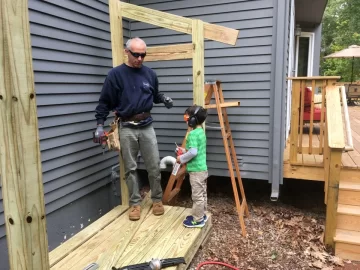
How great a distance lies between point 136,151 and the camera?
316 centimetres

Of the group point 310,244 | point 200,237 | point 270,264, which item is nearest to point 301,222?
point 310,244

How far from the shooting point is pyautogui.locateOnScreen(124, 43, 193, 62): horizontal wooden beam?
3.20 meters

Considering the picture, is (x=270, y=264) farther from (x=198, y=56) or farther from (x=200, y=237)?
(x=198, y=56)

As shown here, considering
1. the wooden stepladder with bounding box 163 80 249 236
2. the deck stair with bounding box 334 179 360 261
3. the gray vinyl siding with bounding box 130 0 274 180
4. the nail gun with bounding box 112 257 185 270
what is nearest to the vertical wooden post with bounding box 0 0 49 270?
the nail gun with bounding box 112 257 185 270

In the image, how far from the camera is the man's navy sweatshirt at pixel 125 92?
2.94 m

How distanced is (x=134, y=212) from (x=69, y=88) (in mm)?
1481

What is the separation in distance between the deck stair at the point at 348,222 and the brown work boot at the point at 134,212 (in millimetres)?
1986

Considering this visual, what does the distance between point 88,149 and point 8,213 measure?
241 centimetres

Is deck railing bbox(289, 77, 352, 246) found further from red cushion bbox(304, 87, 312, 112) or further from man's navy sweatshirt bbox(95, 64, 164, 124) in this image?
man's navy sweatshirt bbox(95, 64, 164, 124)

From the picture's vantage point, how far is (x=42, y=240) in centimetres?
129

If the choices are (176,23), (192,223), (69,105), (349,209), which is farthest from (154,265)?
(176,23)

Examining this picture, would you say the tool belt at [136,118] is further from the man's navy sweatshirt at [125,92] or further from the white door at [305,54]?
the white door at [305,54]

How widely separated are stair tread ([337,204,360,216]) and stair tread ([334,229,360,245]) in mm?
191

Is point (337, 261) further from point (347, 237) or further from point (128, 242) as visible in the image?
point (128, 242)
